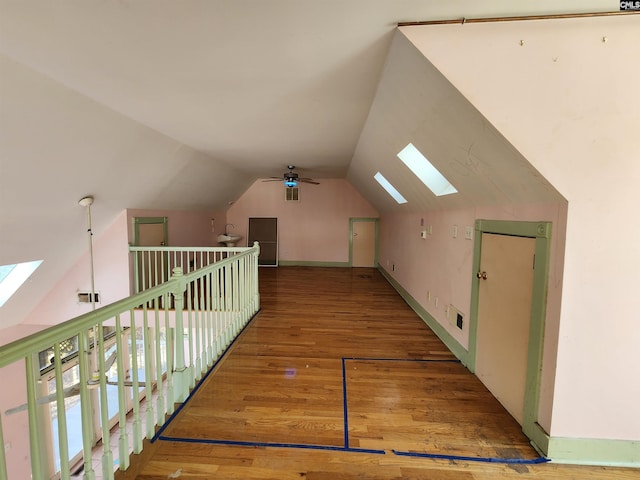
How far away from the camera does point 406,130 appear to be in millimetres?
2674

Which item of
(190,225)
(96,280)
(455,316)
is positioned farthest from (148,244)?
(455,316)

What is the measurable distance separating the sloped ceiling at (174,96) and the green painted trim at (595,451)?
5.15ft

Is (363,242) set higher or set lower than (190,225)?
lower

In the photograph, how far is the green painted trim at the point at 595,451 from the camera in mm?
1777

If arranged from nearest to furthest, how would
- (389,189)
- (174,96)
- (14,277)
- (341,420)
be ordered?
(341,420), (174,96), (14,277), (389,189)

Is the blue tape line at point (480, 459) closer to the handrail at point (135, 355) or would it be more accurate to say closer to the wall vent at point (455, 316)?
the wall vent at point (455, 316)

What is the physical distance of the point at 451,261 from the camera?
3295 millimetres

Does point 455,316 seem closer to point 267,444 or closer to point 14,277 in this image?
point 267,444

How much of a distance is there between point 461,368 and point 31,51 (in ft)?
13.2

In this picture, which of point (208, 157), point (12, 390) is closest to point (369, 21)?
point (208, 157)

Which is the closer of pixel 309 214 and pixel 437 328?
pixel 437 328

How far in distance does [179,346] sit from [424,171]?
3.06 metres

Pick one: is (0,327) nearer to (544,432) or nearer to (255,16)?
(255,16)

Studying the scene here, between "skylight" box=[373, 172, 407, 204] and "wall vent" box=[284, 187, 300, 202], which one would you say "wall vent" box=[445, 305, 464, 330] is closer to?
"skylight" box=[373, 172, 407, 204]
